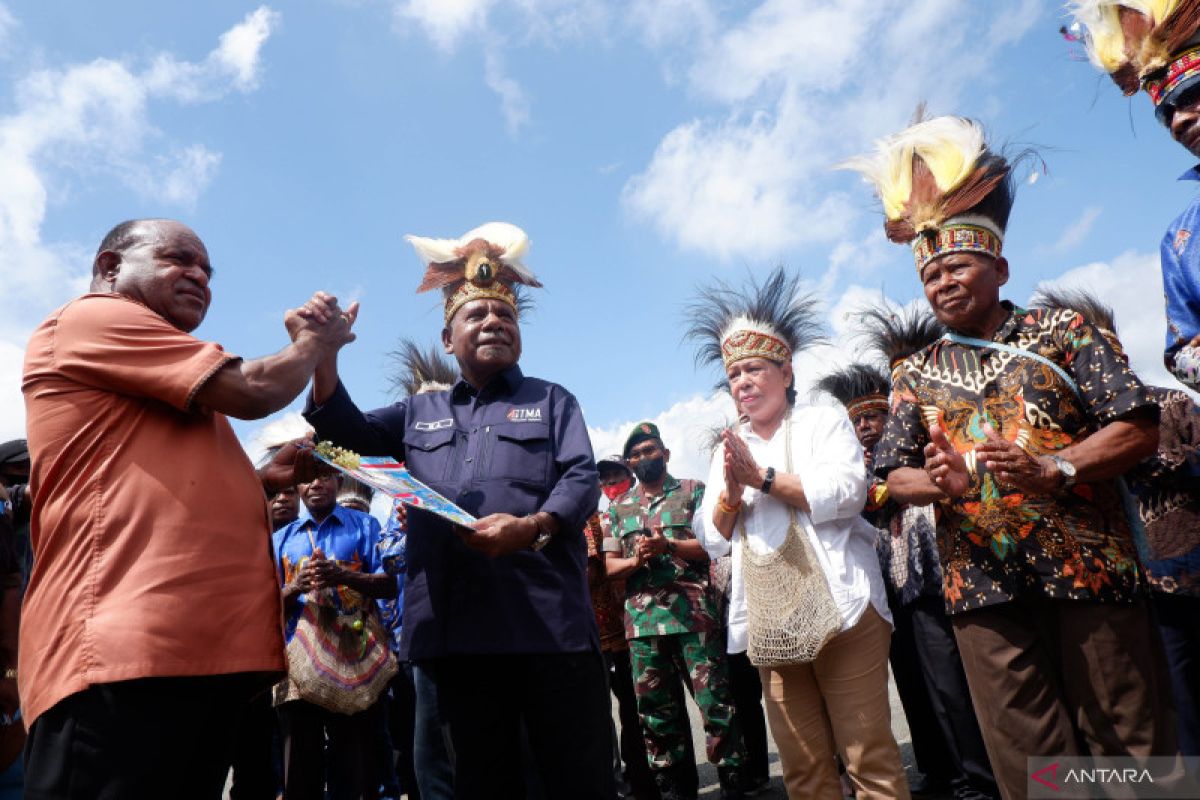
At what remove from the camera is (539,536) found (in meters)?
3.11

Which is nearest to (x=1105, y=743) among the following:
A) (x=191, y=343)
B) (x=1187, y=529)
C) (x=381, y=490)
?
(x=1187, y=529)

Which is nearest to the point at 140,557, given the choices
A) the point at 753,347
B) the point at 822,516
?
the point at 822,516

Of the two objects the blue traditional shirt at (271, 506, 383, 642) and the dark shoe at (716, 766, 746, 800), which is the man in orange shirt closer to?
the blue traditional shirt at (271, 506, 383, 642)

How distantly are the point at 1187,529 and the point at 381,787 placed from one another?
6077 mm

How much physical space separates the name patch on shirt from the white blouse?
152cm

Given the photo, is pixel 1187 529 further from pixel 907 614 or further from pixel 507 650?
pixel 507 650

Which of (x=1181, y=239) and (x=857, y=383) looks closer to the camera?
(x=1181, y=239)

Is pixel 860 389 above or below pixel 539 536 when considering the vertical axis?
above

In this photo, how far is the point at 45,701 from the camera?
202cm

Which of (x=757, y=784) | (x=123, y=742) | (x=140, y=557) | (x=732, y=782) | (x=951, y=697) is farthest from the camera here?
(x=757, y=784)

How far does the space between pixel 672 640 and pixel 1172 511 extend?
9.90 ft

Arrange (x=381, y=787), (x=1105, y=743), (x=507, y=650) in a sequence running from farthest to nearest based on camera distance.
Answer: (x=381, y=787) < (x=507, y=650) < (x=1105, y=743)

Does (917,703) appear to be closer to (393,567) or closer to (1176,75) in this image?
(393,567)

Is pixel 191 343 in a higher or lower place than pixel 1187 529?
higher
